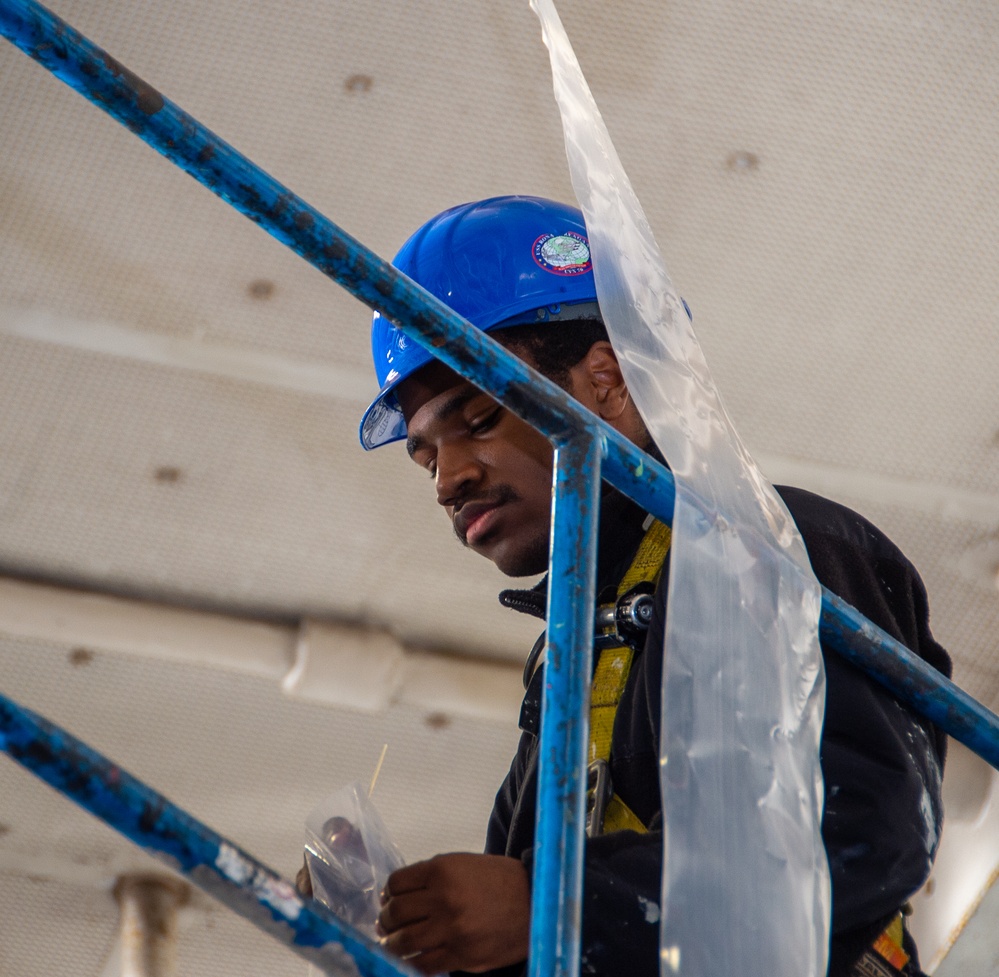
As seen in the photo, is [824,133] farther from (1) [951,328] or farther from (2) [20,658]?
(2) [20,658]

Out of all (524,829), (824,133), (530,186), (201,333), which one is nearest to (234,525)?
(201,333)

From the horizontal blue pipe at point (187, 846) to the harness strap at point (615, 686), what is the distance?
478 mm

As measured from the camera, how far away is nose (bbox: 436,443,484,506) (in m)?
1.79

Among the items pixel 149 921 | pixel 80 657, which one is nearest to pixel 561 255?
pixel 80 657

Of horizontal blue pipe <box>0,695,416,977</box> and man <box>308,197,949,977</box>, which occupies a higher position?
man <box>308,197,949,977</box>

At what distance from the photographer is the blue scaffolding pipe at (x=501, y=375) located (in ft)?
3.27

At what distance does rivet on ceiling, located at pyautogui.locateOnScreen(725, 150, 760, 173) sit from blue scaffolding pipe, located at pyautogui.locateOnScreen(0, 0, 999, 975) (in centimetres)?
149

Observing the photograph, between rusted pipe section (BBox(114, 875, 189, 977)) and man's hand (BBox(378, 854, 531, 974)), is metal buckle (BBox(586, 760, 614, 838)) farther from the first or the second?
rusted pipe section (BBox(114, 875, 189, 977))

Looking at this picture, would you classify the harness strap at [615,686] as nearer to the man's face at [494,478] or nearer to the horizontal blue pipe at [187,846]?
the man's face at [494,478]

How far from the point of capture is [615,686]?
4.72 feet

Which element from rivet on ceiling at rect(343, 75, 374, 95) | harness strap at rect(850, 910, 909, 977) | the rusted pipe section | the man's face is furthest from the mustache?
the rusted pipe section

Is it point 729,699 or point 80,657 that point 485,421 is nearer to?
point 729,699

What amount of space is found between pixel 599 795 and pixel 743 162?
157 cm

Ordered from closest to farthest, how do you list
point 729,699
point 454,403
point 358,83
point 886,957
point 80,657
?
point 729,699, point 886,957, point 454,403, point 358,83, point 80,657
